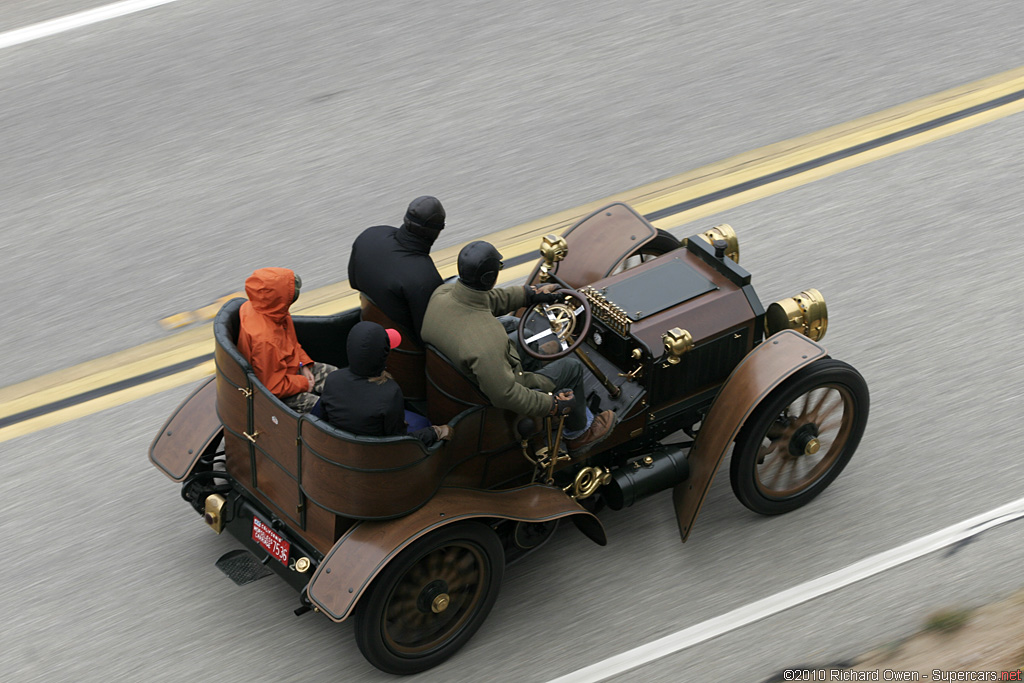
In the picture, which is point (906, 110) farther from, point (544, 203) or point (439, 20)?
point (439, 20)

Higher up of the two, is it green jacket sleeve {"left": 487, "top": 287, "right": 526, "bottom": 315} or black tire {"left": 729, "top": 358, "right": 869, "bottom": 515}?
green jacket sleeve {"left": 487, "top": 287, "right": 526, "bottom": 315}

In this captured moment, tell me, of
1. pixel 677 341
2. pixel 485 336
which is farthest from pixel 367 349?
pixel 677 341

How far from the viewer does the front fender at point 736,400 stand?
6555mm

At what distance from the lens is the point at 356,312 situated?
6.88m

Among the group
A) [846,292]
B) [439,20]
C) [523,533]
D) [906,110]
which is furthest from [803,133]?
[523,533]

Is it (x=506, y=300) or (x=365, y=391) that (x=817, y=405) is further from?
(x=365, y=391)

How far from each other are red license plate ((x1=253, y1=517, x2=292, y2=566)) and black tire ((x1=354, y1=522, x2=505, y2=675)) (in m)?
0.52

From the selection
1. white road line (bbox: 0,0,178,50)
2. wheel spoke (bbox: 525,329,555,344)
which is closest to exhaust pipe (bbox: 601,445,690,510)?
wheel spoke (bbox: 525,329,555,344)

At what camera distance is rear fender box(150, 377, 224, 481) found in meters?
6.66

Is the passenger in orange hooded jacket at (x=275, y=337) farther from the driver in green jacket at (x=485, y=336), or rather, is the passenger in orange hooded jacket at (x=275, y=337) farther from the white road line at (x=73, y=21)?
the white road line at (x=73, y=21)

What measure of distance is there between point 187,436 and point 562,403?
6.77 feet

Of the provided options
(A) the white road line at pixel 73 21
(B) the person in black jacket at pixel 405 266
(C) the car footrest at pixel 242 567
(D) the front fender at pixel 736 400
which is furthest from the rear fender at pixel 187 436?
(A) the white road line at pixel 73 21

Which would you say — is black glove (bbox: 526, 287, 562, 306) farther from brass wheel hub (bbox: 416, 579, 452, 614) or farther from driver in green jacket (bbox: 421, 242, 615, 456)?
brass wheel hub (bbox: 416, 579, 452, 614)

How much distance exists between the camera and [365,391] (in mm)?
5797
